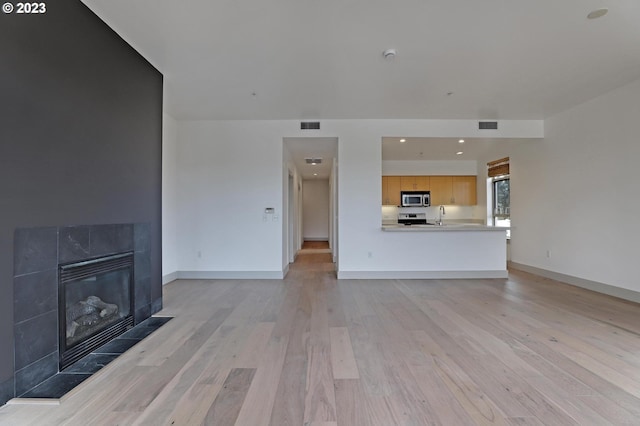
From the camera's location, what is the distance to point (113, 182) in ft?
8.79

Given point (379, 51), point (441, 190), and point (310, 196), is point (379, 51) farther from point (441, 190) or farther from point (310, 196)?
point (310, 196)

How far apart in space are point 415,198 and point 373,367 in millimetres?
6041

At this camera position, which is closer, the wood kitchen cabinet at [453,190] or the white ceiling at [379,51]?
the white ceiling at [379,51]

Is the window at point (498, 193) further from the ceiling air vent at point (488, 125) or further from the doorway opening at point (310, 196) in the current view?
the doorway opening at point (310, 196)

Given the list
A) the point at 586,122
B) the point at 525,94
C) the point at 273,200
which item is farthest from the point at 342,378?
the point at 586,122

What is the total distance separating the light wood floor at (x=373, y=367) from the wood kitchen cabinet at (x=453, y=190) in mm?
4159

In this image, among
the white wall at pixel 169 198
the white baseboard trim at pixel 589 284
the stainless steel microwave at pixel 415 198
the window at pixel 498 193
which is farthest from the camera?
the stainless steel microwave at pixel 415 198

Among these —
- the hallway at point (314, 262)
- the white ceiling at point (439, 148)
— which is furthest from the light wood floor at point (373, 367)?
the white ceiling at point (439, 148)

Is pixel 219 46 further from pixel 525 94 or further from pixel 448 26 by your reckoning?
pixel 525 94

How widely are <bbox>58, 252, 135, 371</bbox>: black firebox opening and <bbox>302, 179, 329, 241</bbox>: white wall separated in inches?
Result: 373

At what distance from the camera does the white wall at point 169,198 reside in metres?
4.77

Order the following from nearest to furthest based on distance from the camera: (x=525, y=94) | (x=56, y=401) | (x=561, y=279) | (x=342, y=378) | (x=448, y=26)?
(x=56, y=401)
(x=342, y=378)
(x=448, y=26)
(x=525, y=94)
(x=561, y=279)

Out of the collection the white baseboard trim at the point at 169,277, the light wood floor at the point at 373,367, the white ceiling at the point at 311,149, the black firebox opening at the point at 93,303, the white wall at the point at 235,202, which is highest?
the white ceiling at the point at 311,149

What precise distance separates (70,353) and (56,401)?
0.53m
